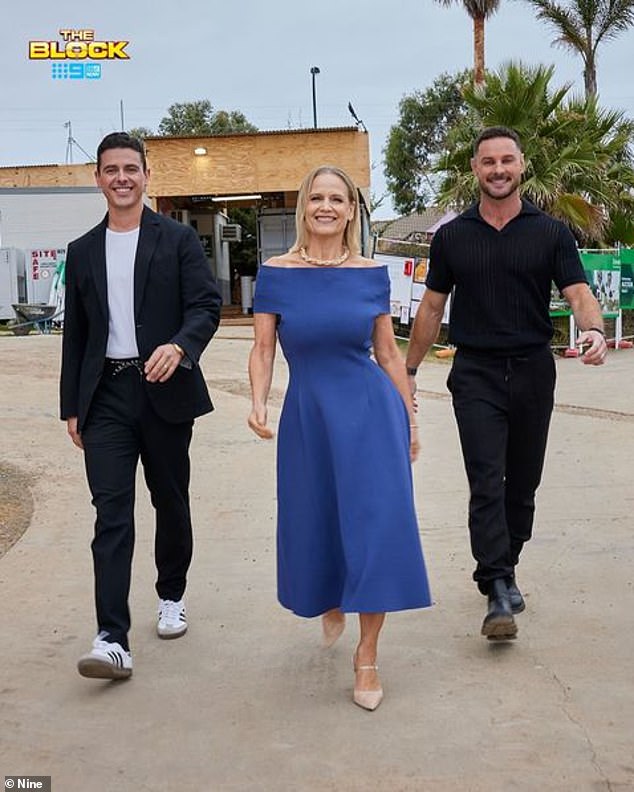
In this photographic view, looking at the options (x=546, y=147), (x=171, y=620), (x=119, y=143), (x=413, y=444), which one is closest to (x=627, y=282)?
(x=546, y=147)

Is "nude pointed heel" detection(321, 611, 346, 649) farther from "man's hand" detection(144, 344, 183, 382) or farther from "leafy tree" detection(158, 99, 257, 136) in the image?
"leafy tree" detection(158, 99, 257, 136)

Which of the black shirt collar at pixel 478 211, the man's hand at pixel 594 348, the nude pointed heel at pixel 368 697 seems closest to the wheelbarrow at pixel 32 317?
the black shirt collar at pixel 478 211

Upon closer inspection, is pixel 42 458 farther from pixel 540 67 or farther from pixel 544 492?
pixel 540 67

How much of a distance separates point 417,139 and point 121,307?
46.3m

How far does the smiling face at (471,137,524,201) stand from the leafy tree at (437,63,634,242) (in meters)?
A: 12.9

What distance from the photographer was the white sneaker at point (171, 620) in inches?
176

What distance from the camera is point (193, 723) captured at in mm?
3531

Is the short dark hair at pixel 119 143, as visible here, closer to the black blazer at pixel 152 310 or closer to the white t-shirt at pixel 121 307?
the black blazer at pixel 152 310

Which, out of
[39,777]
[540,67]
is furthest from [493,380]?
[540,67]

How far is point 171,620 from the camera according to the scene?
4.50 metres

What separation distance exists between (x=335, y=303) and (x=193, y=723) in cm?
156

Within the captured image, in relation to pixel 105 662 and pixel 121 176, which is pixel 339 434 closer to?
pixel 105 662

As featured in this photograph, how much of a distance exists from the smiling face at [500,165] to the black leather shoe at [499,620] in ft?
5.48

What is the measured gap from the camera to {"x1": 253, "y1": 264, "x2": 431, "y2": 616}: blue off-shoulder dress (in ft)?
12.0
